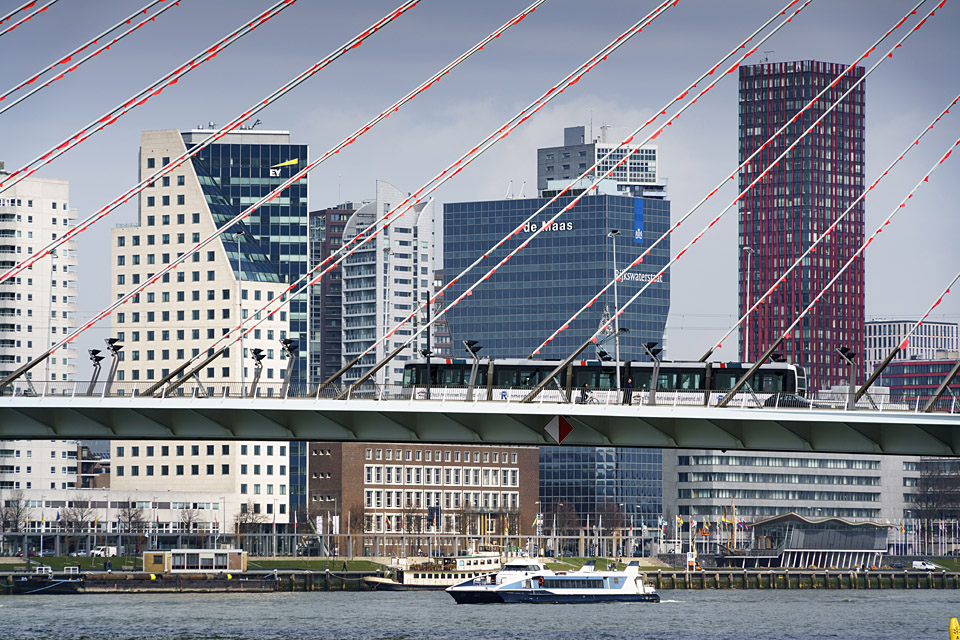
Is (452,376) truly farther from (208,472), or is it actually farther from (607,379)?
(208,472)

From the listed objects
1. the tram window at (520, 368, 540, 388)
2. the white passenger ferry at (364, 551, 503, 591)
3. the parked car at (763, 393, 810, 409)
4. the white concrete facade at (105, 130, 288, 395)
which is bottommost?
the white passenger ferry at (364, 551, 503, 591)

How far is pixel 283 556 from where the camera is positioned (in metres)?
178

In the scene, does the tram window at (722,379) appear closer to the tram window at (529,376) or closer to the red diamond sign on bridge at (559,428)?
the tram window at (529,376)

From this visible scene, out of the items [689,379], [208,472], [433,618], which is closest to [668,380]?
[689,379]

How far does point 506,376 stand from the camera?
8344cm

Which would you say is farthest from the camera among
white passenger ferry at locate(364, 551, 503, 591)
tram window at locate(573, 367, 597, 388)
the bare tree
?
the bare tree

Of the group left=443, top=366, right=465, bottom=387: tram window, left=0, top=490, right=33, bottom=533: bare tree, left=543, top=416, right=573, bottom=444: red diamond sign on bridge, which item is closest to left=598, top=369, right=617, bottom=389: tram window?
left=443, top=366, right=465, bottom=387: tram window

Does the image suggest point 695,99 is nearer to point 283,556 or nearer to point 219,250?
point 283,556

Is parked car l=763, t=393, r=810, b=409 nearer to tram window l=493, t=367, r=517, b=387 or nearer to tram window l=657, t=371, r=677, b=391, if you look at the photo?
tram window l=493, t=367, r=517, b=387

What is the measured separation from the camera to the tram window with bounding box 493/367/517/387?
82.8 metres

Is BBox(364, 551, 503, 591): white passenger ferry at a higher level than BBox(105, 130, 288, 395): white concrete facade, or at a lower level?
lower

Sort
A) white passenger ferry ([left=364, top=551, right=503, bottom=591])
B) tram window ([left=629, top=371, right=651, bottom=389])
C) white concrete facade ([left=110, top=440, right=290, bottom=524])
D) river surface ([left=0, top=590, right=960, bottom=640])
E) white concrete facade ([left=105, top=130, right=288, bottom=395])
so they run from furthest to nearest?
white concrete facade ([left=105, top=130, right=288, bottom=395])
white concrete facade ([left=110, top=440, right=290, bottom=524])
white passenger ferry ([left=364, top=551, right=503, bottom=591])
tram window ([left=629, top=371, right=651, bottom=389])
river surface ([left=0, top=590, right=960, bottom=640])

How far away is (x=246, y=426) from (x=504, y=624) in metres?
35.4

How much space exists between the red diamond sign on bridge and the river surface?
21723 millimetres
